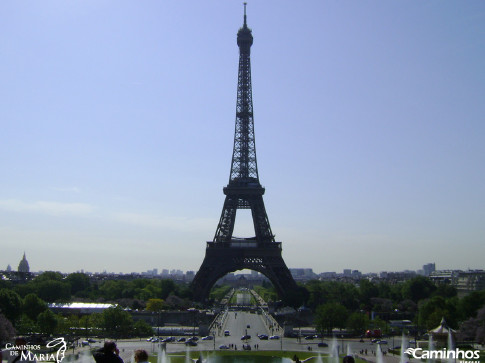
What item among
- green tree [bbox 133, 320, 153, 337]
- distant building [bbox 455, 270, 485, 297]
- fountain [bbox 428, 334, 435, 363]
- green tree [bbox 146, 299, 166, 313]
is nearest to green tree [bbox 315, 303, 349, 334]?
fountain [bbox 428, 334, 435, 363]

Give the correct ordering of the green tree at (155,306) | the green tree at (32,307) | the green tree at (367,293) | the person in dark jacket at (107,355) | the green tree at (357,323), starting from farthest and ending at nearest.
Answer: the green tree at (367,293)
the green tree at (155,306)
the green tree at (32,307)
the green tree at (357,323)
the person in dark jacket at (107,355)

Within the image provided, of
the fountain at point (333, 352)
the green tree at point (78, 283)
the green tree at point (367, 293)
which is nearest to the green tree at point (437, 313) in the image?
the fountain at point (333, 352)

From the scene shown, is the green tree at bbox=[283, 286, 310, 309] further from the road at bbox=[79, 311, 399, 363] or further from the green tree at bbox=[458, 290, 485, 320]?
the green tree at bbox=[458, 290, 485, 320]

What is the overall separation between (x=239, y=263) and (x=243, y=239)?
12.3 ft

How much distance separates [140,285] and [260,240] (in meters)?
48.8

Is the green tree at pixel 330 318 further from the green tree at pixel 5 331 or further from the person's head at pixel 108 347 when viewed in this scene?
the person's head at pixel 108 347

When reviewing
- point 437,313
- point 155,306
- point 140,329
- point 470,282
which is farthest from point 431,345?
point 470,282

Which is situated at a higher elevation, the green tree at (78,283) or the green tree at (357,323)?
the green tree at (78,283)

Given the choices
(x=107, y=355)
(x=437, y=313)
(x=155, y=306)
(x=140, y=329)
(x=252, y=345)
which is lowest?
(x=252, y=345)

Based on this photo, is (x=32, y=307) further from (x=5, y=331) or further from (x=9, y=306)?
(x=5, y=331)

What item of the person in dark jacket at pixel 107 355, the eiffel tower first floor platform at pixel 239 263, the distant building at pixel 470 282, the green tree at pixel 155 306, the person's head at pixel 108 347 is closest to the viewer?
the person in dark jacket at pixel 107 355

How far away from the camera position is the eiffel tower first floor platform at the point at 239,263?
83.1 m

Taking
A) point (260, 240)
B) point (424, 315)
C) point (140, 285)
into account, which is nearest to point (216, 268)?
point (260, 240)

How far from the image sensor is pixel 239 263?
276 feet
